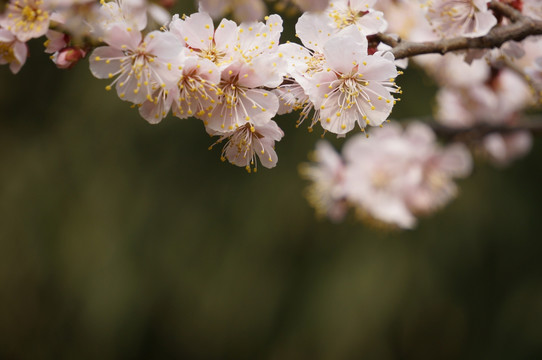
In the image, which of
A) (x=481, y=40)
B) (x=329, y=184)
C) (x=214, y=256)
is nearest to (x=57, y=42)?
(x=481, y=40)

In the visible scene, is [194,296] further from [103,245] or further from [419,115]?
[419,115]

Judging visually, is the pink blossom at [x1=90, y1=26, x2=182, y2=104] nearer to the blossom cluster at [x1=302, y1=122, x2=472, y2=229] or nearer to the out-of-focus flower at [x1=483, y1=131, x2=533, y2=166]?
the blossom cluster at [x1=302, y1=122, x2=472, y2=229]

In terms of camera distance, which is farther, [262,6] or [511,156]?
[511,156]

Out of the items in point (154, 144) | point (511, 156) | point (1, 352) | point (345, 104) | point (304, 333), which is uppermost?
point (345, 104)

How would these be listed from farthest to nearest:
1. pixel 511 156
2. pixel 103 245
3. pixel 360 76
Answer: pixel 103 245
pixel 511 156
pixel 360 76

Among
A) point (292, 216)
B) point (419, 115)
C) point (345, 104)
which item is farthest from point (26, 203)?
point (345, 104)

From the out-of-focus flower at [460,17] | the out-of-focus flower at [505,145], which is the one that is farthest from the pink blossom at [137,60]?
the out-of-focus flower at [505,145]

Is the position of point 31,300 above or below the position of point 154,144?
below

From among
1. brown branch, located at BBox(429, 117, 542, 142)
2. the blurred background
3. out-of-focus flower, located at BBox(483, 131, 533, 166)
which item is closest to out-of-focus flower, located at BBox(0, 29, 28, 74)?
brown branch, located at BBox(429, 117, 542, 142)
